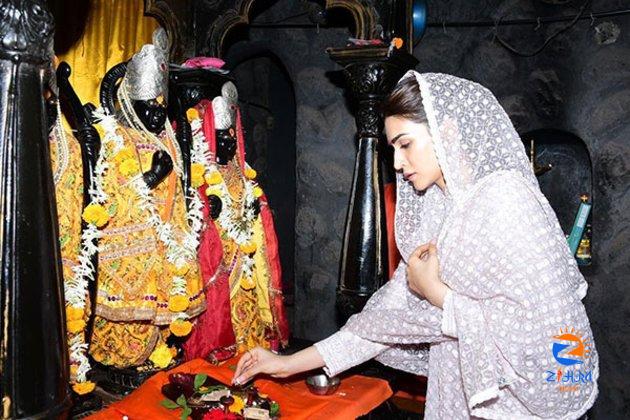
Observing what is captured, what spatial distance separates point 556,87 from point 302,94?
2424mm

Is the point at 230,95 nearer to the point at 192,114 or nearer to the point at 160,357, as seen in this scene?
the point at 192,114

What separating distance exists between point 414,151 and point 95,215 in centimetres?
174

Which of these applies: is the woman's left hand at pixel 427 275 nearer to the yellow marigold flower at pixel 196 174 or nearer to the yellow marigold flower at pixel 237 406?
the yellow marigold flower at pixel 237 406

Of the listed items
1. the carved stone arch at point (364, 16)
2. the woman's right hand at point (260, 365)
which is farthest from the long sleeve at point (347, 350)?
the carved stone arch at point (364, 16)

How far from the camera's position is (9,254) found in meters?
1.14

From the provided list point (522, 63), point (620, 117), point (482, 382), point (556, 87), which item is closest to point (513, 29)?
point (522, 63)

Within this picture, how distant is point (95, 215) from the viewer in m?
3.02

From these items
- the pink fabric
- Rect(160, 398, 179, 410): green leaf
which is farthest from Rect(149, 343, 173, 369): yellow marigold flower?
the pink fabric

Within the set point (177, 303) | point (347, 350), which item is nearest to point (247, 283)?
point (177, 303)

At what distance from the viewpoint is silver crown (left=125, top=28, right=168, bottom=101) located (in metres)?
3.34

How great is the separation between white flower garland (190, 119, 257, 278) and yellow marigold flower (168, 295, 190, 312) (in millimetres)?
814

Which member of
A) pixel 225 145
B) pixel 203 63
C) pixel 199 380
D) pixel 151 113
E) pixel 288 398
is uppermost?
pixel 203 63

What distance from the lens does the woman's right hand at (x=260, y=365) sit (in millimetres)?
2475

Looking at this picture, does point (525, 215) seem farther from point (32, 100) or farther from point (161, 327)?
point (161, 327)
